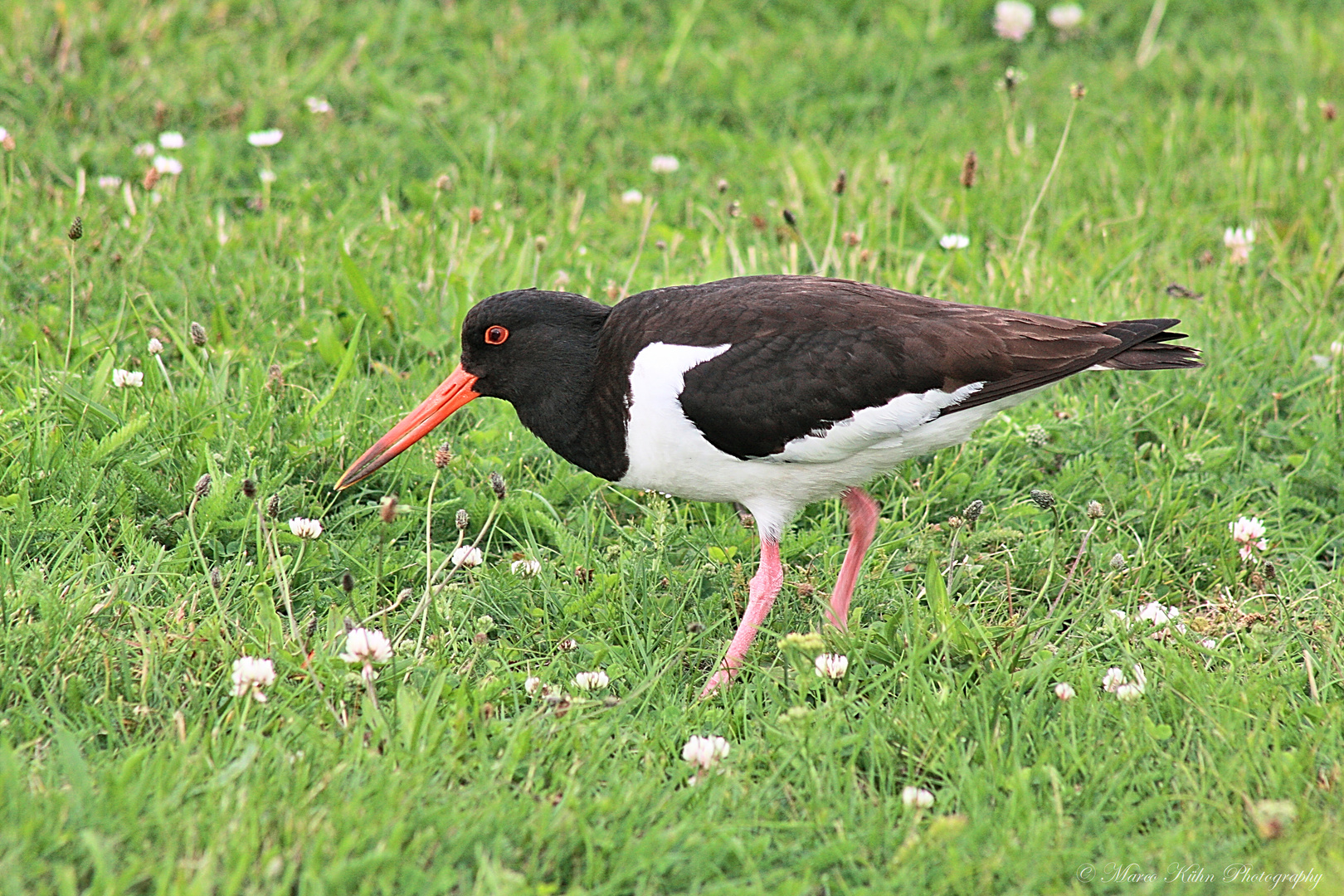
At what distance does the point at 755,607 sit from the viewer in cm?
394

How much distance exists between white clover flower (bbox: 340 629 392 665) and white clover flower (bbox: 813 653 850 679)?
1109 mm

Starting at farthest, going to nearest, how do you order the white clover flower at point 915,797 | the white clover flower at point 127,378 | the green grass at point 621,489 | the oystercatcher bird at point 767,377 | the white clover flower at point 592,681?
the white clover flower at point 127,378 < the oystercatcher bird at point 767,377 < the white clover flower at point 592,681 < the white clover flower at point 915,797 < the green grass at point 621,489

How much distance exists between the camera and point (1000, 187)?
6238mm

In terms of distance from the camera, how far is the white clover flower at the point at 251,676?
3178 mm

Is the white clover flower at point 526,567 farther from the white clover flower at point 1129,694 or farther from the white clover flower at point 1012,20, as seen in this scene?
the white clover flower at point 1012,20

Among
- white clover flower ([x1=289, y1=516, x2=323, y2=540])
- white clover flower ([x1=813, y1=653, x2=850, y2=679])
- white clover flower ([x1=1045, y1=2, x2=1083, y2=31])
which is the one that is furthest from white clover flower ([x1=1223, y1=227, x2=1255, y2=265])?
white clover flower ([x1=289, y1=516, x2=323, y2=540])

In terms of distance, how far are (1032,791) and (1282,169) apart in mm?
4250

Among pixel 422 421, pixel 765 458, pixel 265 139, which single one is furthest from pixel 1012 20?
pixel 422 421

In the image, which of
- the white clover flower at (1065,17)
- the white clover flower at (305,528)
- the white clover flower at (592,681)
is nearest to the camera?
the white clover flower at (592,681)

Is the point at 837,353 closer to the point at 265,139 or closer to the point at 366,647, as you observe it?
the point at 366,647

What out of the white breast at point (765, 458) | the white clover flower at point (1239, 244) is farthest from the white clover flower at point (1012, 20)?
the white breast at point (765, 458)

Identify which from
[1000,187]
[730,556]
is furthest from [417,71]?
[730,556]

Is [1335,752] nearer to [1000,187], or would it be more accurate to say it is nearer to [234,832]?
[234,832]

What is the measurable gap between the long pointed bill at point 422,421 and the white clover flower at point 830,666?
4.73 ft
